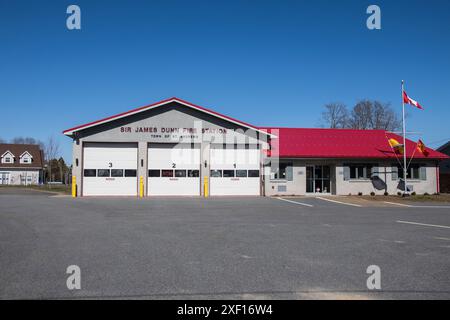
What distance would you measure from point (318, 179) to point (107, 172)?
15.3 m

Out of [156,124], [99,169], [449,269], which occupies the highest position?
[156,124]

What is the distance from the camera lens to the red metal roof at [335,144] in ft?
94.0

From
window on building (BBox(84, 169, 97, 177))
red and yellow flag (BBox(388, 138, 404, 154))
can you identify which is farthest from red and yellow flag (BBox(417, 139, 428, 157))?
window on building (BBox(84, 169, 97, 177))

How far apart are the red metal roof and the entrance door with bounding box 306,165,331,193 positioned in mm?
1372

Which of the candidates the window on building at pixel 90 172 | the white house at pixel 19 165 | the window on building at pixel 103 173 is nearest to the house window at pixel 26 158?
the white house at pixel 19 165

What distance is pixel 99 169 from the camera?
2645 centimetres

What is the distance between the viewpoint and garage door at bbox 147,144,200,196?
26812 millimetres

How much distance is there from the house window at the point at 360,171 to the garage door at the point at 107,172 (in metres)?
15.7

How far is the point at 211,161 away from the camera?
27.4m

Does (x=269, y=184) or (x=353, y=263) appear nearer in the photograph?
(x=353, y=263)

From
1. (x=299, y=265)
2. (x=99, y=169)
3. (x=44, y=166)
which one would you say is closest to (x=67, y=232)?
(x=299, y=265)
